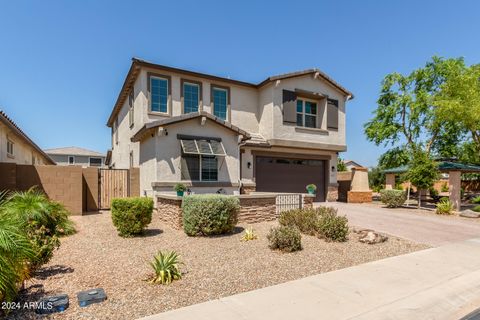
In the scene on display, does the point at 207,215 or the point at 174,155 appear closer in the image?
the point at 207,215

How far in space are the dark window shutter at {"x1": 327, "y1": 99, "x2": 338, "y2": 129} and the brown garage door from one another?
8.97 ft

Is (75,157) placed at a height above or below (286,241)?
above

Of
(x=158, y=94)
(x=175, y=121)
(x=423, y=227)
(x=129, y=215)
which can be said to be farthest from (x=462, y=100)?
(x=129, y=215)

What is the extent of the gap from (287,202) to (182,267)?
734cm

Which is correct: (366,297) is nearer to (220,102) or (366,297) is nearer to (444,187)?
(220,102)

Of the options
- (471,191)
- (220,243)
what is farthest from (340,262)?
(471,191)

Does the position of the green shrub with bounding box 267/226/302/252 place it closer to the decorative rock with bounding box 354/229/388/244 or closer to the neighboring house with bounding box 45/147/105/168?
the decorative rock with bounding box 354/229/388/244

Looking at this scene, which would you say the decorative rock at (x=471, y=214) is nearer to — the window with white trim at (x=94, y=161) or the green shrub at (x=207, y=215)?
the green shrub at (x=207, y=215)

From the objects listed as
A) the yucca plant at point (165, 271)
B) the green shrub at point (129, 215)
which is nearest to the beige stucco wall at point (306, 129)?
the green shrub at point (129, 215)

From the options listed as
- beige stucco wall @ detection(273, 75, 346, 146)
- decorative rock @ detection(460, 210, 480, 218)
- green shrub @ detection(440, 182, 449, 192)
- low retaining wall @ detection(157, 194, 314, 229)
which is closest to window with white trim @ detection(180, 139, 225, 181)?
low retaining wall @ detection(157, 194, 314, 229)

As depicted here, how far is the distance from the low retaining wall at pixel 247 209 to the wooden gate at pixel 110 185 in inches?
165

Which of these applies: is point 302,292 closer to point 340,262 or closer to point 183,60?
point 340,262

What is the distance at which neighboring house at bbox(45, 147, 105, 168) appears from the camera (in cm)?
4712

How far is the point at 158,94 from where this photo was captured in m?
15.6
